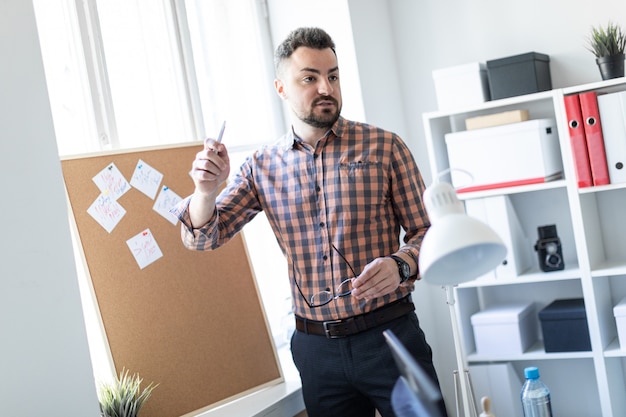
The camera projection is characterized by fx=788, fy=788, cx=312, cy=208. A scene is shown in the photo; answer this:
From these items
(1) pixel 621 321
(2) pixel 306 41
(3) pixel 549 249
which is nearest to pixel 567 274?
(3) pixel 549 249

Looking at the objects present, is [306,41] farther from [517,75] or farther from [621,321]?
[621,321]

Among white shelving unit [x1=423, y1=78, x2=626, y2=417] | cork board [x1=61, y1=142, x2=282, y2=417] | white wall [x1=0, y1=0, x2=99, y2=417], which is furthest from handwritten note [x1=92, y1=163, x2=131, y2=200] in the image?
white shelving unit [x1=423, y1=78, x2=626, y2=417]

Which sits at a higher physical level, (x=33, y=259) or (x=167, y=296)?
(x=33, y=259)

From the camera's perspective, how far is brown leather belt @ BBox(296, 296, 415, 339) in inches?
97.0

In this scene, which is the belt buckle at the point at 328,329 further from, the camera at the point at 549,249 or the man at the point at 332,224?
the camera at the point at 549,249

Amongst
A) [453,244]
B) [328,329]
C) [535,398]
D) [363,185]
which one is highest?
[363,185]

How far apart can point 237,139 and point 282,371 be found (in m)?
1.11

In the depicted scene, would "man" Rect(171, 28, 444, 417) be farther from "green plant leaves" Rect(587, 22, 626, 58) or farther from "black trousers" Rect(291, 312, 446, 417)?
"green plant leaves" Rect(587, 22, 626, 58)

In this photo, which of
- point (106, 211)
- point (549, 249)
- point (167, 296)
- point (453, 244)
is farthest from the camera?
point (549, 249)

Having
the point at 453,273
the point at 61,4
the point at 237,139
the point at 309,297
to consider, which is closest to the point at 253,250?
the point at 237,139

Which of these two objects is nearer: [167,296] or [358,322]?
[358,322]

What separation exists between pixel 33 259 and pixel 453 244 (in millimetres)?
1198

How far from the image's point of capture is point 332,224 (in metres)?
2.52

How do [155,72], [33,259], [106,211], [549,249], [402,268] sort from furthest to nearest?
1. [549,249]
2. [155,72]
3. [106,211]
4. [402,268]
5. [33,259]
